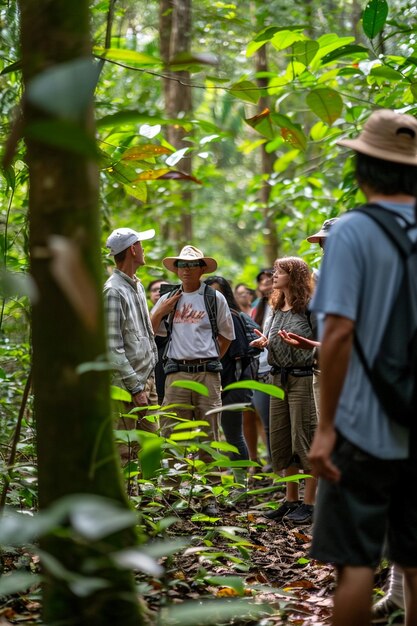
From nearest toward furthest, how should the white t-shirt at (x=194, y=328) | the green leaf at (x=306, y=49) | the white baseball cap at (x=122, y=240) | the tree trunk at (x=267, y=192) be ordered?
the green leaf at (x=306, y=49)
the white baseball cap at (x=122, y=240)
the white t-shirt at (x=194, y=328)
the tree trunk at (x=267, y=192)

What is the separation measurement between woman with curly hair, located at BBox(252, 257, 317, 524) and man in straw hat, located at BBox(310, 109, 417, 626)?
378 cm

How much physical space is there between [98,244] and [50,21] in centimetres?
69

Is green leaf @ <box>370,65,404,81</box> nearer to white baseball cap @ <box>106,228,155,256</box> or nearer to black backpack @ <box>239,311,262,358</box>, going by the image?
white baseball cap @ <box>106,228,155,256</box>

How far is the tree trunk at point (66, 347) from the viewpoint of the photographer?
2461 mm

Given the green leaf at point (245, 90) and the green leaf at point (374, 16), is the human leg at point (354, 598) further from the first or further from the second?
the green leaf at point (374, 16)

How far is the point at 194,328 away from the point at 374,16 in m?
3.09

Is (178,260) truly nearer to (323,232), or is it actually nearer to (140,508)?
(323,232)

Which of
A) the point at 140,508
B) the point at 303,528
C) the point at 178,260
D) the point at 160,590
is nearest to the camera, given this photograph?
the point at 160,590

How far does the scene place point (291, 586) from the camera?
4438mm

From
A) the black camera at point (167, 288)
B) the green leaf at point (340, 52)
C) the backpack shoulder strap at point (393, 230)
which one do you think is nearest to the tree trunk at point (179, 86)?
the black camera at point (167, 288)

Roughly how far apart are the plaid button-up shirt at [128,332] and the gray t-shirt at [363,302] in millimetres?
3238

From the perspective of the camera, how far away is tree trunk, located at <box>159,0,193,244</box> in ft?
38.8

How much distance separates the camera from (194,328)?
712 cm

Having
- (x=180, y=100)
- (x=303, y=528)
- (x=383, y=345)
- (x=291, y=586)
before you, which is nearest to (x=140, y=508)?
(x=291, y=586)
